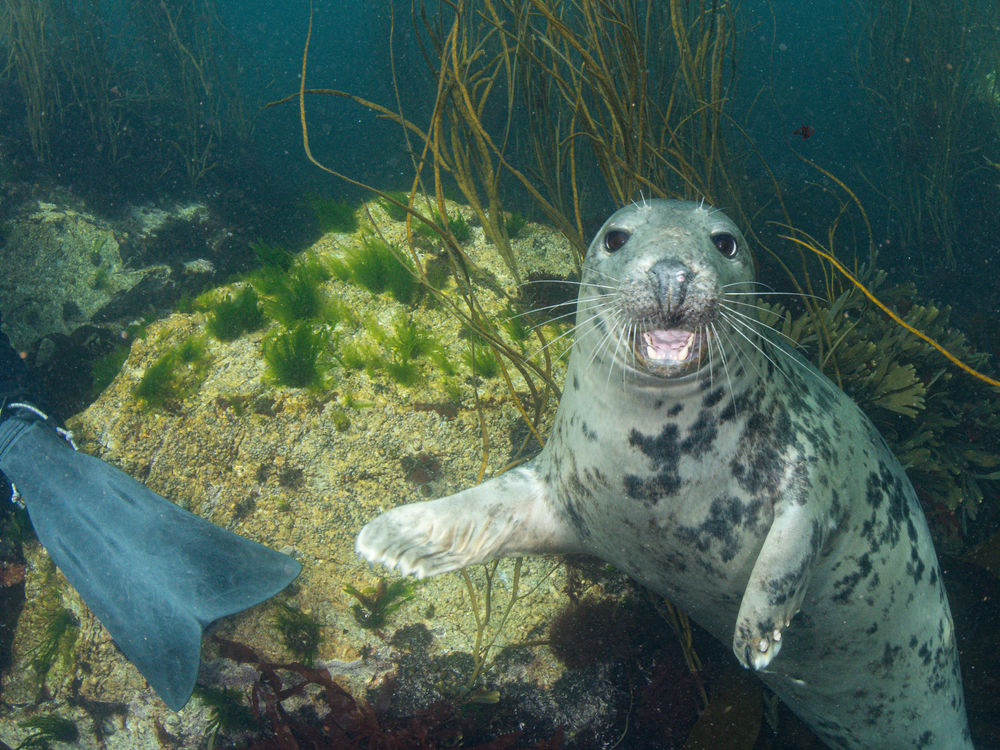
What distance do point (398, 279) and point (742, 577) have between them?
3.10 m

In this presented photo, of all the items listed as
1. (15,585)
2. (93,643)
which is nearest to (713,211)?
(93,643)

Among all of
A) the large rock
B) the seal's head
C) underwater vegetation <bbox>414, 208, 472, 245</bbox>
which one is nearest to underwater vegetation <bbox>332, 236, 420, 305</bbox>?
the large rock

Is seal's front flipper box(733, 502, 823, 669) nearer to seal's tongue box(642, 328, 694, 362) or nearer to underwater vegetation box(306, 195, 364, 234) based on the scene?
seal's tongue box(642, 328, 694, 362)

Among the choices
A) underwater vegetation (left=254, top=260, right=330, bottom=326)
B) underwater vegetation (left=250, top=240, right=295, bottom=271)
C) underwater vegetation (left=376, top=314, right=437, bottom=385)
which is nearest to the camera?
underwater vegetation (left=376, top=314, right=437, bottom=385)

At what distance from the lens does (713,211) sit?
2039mm

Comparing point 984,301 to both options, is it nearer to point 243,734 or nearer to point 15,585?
point 243,734

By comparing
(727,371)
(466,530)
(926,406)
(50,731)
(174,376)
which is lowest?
(50,731)

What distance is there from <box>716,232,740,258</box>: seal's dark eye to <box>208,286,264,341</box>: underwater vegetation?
344 centimetres

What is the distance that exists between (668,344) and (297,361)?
2647 millimetres

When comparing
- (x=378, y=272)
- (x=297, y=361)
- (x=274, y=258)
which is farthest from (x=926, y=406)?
(x=274, y=258)

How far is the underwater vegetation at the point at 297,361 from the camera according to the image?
142 inches

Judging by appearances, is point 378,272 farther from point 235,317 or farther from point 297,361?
point 235,317

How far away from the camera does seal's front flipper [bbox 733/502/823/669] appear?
1819mm

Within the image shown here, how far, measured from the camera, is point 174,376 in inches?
152
